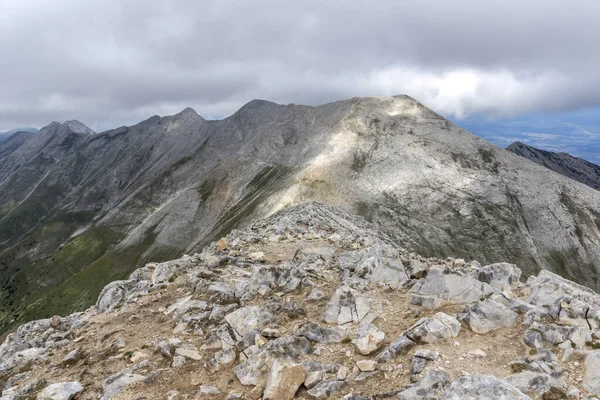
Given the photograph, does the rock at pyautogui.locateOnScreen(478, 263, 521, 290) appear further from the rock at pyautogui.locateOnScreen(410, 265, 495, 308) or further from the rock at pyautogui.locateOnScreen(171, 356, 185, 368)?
the rock at pyautogui.locateOnScreen(171, 356, 185, 368)

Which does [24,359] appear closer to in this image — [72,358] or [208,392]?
[72,358]

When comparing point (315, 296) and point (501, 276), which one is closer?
point (315, 296)

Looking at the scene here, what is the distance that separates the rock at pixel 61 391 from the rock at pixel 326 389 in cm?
1040

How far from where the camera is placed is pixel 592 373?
1226 cm

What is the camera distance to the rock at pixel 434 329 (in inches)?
589

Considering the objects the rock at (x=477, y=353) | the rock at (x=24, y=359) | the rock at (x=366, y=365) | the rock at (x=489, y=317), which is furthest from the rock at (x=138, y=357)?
the rock at (x=489, y=317)

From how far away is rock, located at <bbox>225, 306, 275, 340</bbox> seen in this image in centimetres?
1824

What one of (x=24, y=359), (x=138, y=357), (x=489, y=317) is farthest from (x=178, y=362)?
(x=489, y=317)

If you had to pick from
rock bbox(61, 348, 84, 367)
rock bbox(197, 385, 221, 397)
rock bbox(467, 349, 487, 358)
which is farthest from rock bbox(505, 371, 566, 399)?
rock bbox(61, 348, 84, 367)

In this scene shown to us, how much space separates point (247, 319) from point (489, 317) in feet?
37.7

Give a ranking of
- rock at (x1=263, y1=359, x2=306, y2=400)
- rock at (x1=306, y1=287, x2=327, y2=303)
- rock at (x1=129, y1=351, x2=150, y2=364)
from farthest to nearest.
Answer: rock at (x1=306, y1=287, x2=327, y2=303) < rock at (x1=129, y1=351, x2=150, y2=364) < rock at (x1=263, y1=359, x2=306, y2=400)

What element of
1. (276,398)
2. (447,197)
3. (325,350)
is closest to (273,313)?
(325,350)

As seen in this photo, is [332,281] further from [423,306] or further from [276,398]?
[276,398]

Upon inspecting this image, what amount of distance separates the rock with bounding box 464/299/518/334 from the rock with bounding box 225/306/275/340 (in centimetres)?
939
